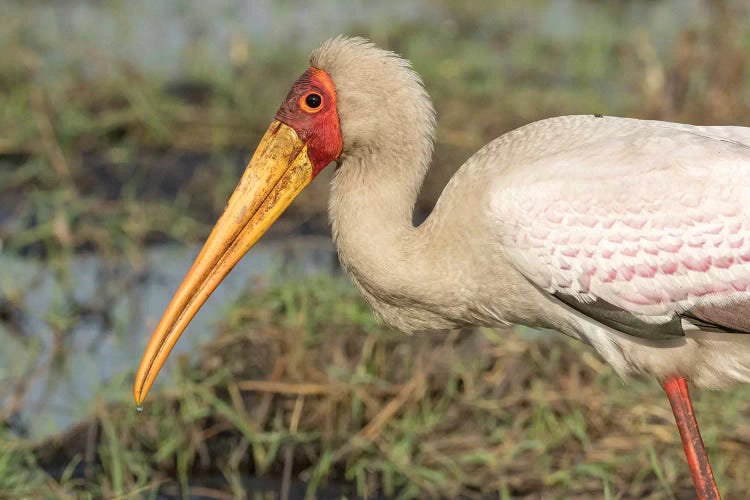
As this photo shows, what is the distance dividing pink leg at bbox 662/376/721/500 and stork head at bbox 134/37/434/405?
3.69ft

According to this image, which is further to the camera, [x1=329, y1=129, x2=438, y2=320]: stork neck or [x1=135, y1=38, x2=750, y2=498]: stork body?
[x1=329, y1=129, x2=438, y2=320]: stork neck

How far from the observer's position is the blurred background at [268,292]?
6109 mm

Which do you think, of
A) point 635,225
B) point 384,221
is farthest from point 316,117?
point 635,225

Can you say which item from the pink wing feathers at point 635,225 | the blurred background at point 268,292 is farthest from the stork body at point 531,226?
the blurred background at point 268,292

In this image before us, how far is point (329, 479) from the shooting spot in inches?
242

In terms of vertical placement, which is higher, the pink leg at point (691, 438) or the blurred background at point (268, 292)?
the pink leg at point (691, 438)

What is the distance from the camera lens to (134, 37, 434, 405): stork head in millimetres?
5043

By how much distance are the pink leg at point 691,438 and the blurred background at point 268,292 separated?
2.29ft

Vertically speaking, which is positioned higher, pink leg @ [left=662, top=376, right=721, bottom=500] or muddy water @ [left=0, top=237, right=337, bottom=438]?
pink leg @ [left=662, top=376, right=721, bottom=500]

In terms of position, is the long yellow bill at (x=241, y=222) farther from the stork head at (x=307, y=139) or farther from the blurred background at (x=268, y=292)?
the blurred background at (x=268, y=292)

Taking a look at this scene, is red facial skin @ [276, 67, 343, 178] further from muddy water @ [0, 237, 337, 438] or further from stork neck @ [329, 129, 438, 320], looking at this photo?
muddy water @ [0, 237, 337, 438]

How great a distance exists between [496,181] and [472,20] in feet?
24.7

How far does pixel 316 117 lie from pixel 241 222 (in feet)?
1.40

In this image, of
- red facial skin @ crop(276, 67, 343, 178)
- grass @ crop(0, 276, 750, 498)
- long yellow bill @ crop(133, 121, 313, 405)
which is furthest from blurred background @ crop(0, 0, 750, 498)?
red facial skin @ crop(276, 67, 343, 178)
